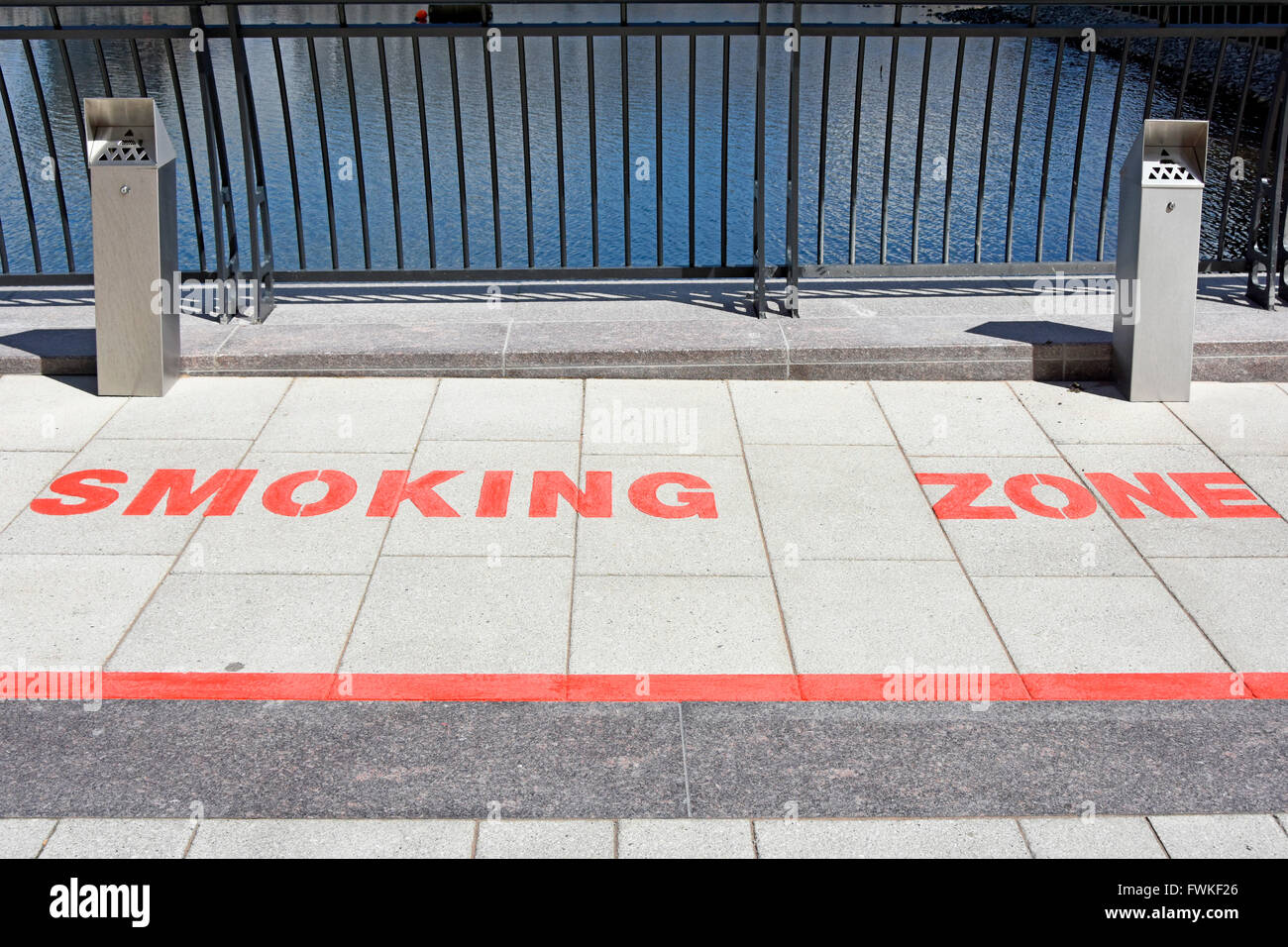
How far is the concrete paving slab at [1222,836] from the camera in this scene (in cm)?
378

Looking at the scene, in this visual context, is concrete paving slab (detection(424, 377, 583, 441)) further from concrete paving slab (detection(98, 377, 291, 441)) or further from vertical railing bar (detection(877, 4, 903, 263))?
vertical railing bar (detection(877, 4, 903, 263))

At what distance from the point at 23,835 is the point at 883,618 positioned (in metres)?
3.03

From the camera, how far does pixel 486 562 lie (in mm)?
5465

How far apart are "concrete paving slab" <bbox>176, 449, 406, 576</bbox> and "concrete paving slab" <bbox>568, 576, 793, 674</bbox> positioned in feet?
3.35

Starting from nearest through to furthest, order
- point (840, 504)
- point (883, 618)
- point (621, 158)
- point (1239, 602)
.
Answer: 1. point (883, 618)
2. point (1239, 602)
3. point (840, 504)
4. point (621, 158)

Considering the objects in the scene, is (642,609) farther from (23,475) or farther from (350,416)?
(23,475)

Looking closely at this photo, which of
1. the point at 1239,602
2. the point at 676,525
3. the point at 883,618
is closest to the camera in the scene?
the point at 883,618

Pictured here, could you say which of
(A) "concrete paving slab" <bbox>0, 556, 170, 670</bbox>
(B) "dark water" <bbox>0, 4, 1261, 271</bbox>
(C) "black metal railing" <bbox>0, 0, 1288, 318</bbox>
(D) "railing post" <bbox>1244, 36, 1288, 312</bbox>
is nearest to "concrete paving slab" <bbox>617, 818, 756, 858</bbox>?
(A) "concrete paving slab" <bbox>0, 556, 170, 670</bbox>

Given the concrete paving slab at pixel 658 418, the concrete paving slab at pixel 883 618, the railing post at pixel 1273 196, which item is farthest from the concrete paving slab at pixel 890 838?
the railing post at pixel 1273 196

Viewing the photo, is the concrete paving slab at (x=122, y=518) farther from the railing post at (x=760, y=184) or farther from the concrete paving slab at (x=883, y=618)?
the railing post at (x=760, y=184)

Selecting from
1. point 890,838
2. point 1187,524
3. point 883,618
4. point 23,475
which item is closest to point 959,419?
point 1187,524

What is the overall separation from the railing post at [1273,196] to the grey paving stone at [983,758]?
449cm

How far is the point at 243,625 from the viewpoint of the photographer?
494 cm
